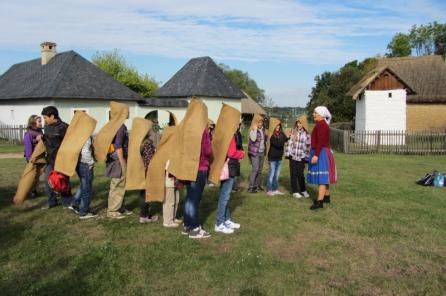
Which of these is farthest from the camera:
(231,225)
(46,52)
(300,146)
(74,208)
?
(46,52)

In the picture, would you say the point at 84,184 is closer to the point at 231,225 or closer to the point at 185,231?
the point at 185,231

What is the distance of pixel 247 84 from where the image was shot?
7700cm

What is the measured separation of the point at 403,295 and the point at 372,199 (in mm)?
4881

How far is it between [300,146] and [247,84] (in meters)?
68.8

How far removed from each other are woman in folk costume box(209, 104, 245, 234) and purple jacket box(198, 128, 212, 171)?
34 cm

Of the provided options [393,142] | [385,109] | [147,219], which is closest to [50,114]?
[147,219]

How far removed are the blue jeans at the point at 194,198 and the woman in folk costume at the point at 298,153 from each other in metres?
3.49

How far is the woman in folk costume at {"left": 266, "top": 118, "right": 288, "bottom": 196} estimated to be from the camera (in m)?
9.55

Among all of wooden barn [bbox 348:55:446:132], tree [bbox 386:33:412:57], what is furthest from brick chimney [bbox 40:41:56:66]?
tree [bbox 386:33:412:57]

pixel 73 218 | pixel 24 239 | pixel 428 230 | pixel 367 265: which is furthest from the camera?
pixel 73 218

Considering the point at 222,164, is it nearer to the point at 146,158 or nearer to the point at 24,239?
the point at 146,158

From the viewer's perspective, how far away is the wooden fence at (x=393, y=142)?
67.6ft

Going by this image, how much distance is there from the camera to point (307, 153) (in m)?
9.24

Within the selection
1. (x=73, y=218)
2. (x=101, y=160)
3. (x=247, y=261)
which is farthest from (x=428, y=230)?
(x=73, y=218)
